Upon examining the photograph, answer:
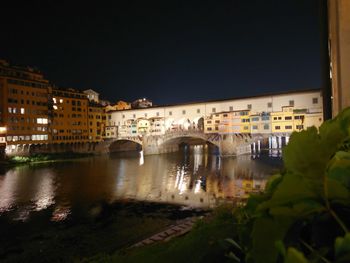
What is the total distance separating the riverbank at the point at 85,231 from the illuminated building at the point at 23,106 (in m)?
32.6

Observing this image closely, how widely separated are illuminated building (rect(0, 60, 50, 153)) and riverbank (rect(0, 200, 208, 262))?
3261cm

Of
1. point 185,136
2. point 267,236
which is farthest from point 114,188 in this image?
point 185,136

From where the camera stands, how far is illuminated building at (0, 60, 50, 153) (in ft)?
140

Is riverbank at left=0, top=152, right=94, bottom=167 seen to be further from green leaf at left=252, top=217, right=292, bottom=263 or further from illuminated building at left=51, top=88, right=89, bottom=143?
green leaf at left=252, top=217, right=292, bottom=263

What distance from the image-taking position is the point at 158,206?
55.8 ft

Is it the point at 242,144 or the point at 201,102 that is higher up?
the point at 201,102

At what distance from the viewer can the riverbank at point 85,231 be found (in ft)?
34.2

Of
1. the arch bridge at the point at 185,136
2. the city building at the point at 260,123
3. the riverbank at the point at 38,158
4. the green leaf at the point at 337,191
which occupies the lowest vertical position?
the riverbank at the point at 38,158

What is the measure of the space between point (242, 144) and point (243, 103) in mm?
6829

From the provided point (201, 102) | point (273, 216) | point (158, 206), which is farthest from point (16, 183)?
point (201, 102)

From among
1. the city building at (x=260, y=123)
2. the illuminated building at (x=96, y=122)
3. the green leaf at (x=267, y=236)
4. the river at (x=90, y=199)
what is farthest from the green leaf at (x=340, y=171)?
the illuminated building at (x=96, y=122)

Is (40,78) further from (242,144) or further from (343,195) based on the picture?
(343,195)

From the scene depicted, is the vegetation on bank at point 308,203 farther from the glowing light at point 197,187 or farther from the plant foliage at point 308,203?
the glowing light at point 197,187

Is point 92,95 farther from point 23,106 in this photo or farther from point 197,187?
point 197,187
